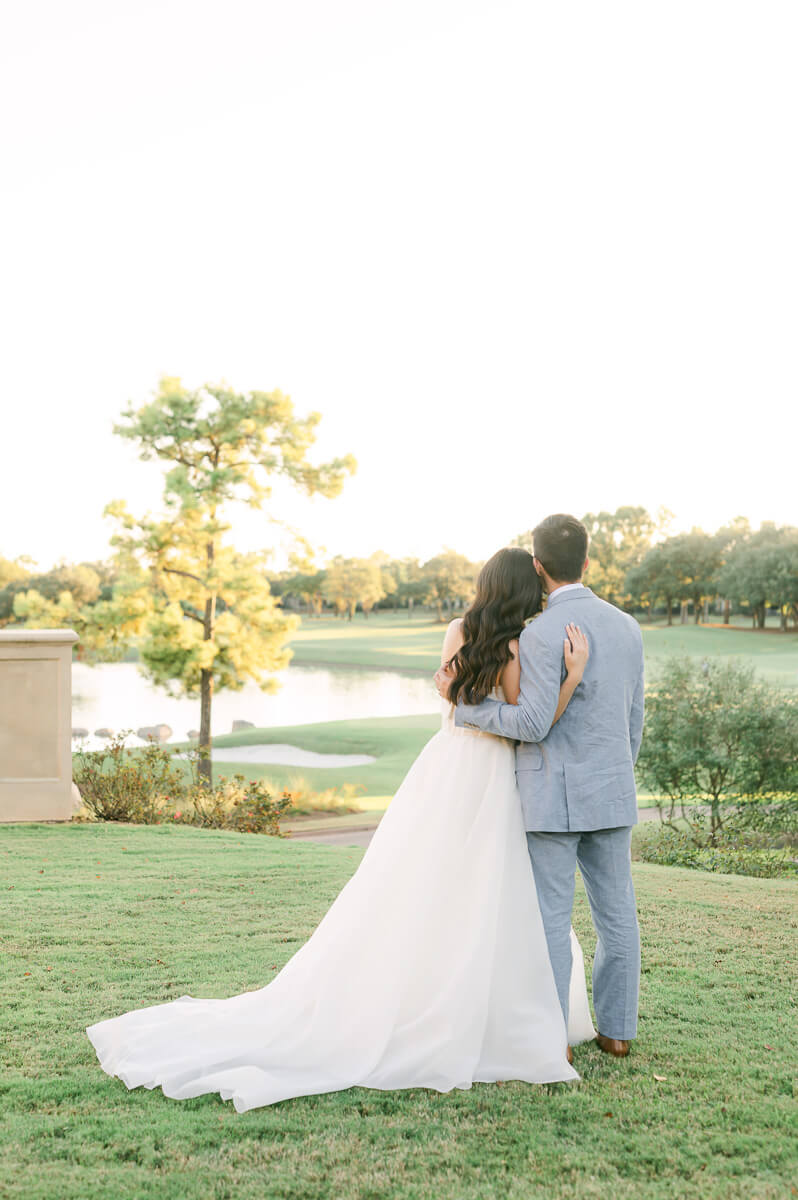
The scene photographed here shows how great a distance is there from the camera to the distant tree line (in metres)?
62.4

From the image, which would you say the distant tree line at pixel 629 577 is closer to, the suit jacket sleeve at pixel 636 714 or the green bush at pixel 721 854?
the green bush at pixel 721 854

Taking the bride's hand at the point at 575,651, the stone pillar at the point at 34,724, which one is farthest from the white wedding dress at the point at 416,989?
Result: the stone pillar at the point at 34,724

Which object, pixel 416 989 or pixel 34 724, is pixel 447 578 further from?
pixel 416 989

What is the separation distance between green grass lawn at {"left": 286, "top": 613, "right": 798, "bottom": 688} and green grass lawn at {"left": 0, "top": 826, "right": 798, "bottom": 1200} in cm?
3729

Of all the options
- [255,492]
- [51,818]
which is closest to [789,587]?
[255,492]

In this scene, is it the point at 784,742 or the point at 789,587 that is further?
the point at 789,587

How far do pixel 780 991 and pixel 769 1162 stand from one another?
184cm

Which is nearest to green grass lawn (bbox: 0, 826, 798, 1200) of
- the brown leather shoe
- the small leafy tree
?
the brown leather shoe

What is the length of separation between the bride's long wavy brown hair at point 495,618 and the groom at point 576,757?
65 mm

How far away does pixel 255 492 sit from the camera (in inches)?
877

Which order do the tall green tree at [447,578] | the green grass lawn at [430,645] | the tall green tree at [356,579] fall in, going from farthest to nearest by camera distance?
the tall green tree at [356,579], the tall green tree at [447,578], the green grass lawn at [430,645]

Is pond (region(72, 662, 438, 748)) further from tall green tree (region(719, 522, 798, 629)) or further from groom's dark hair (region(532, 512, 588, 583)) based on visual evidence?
groom's dark hair (region(532, 512, 588, 583))

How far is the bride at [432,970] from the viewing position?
351cm

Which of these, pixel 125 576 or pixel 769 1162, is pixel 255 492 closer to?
pixel 125 576
